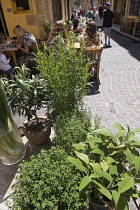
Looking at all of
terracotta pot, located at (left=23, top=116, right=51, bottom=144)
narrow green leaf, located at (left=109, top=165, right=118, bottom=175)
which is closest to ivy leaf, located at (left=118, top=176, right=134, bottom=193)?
narrow green leaf, located at (left=109, top=165, right=118, bottom=175)

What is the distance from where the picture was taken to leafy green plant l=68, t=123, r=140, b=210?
1312 millimetres

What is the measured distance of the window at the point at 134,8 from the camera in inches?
483

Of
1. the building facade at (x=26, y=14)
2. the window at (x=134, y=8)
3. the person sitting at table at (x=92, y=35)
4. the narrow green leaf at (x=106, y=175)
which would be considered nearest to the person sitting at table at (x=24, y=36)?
the person sitting at table at (x=92, y=35)

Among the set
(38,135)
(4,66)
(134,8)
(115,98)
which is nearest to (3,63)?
(4,66)

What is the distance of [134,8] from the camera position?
12703mm

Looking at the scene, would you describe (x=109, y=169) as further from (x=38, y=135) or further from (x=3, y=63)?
(x=3, y=63)

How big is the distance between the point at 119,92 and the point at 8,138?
3.30m

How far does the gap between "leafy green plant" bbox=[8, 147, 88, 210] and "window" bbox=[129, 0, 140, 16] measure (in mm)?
14655

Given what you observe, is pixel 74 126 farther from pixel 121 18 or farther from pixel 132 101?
pixel 121 18

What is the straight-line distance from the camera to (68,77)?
221 cm

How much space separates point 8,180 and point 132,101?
3286 millimetres

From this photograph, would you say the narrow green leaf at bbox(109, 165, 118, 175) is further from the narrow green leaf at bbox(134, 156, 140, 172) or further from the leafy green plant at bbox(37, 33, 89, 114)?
the leafy green plant at bbox(37, 33, 89, 114)

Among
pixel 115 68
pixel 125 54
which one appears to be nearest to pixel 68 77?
pixel 115 68

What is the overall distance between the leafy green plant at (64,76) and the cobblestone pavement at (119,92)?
133 centimetres
